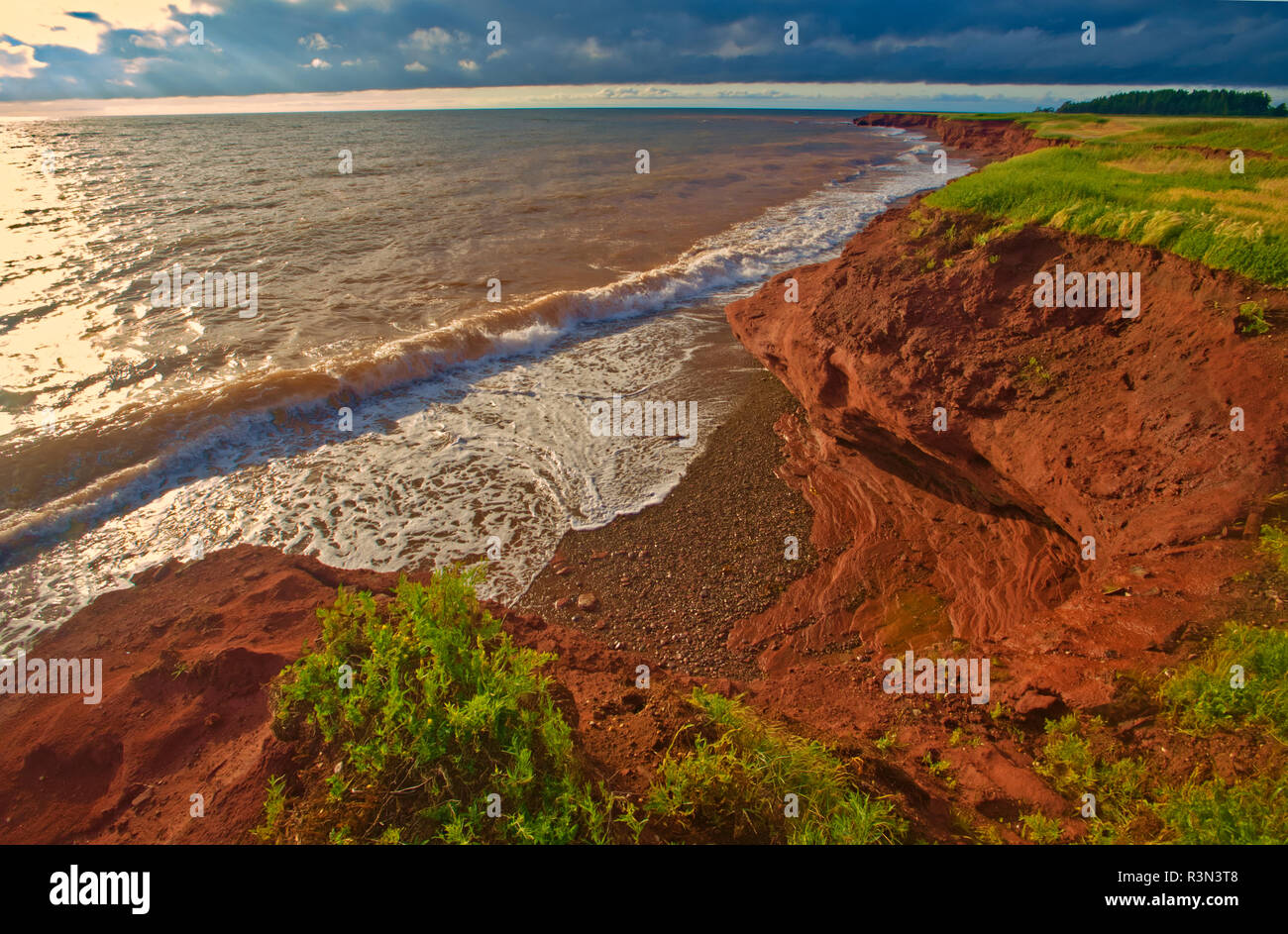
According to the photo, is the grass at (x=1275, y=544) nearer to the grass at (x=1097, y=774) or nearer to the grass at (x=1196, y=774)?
the grass at (x=1196, y=774)

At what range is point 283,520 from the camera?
25.2 ft

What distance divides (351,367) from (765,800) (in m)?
11.0

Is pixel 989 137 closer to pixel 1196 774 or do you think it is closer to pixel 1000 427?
pixel 1000 427

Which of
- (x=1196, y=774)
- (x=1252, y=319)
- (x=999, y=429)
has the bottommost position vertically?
(x=1196, y=774)

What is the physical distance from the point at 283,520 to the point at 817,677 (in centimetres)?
694

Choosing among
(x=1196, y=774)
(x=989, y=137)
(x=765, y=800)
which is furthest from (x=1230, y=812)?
(x=989, y=137)

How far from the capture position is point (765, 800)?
→ 2963mm

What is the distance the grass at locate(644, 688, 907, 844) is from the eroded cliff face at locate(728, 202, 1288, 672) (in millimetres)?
2699

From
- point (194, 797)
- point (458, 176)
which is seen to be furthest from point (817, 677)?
point (458, 176)

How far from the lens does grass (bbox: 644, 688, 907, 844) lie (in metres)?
2.85

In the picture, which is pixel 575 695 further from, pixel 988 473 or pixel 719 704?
pixel 988 473

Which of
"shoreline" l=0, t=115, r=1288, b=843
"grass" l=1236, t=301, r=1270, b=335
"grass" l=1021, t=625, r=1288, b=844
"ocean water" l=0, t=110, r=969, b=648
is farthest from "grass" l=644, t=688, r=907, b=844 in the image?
"grass" l=1236, t=301, r=1270, b=335

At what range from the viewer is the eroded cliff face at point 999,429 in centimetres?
477

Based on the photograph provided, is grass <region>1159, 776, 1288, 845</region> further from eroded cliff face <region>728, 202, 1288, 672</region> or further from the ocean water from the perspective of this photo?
the ocean water
